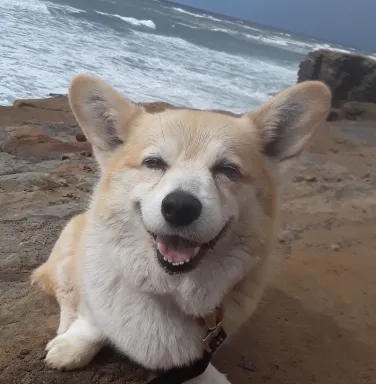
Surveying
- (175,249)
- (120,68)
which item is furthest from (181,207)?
(120,68)

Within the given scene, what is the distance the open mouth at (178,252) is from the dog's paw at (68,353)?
67 centimetres

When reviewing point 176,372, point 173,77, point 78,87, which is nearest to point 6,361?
point 176,372

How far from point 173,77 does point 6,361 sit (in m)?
12.3

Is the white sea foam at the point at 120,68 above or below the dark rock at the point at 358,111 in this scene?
below

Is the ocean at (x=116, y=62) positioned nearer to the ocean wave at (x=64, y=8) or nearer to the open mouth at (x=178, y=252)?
the ocean wave at (x=64, y=8)

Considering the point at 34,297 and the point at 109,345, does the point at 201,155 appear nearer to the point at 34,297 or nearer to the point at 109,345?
the point at 109,345

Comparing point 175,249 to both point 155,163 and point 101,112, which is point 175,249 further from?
point 101,112

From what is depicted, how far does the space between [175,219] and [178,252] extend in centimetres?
19

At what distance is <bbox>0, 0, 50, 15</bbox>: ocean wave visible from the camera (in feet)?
57.7

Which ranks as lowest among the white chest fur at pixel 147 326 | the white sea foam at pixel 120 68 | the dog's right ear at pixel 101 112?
the white sea foam at pixel 120 68

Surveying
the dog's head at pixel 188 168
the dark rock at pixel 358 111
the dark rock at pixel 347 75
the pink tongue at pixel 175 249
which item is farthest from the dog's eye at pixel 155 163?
the dark rock at pixel 347 75

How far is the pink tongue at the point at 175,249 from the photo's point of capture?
2041 mm

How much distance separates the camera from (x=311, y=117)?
94.1 inches

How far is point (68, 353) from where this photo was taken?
2.38 metres
